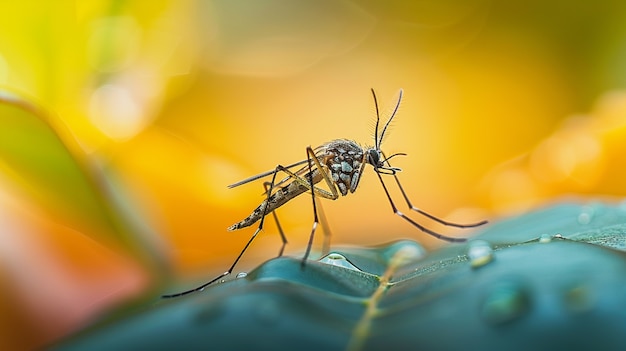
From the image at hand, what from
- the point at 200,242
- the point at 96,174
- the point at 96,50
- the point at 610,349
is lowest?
the point at 610,349

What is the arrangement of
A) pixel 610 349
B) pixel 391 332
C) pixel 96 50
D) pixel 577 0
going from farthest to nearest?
pixel 577 0 → pixel 96 50 → pixel 391 332 → pixel 610 349

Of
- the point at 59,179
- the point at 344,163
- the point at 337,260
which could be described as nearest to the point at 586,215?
the point at 337,260

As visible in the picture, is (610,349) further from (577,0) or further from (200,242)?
(577,0)

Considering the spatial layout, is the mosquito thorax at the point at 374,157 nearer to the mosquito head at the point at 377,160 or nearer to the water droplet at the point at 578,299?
the mosquito head at the point at 377,160

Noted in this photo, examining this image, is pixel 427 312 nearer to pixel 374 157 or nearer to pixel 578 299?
pixel 578 299

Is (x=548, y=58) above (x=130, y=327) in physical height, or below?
above

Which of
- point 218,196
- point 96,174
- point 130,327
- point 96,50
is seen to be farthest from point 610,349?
point 96,50
